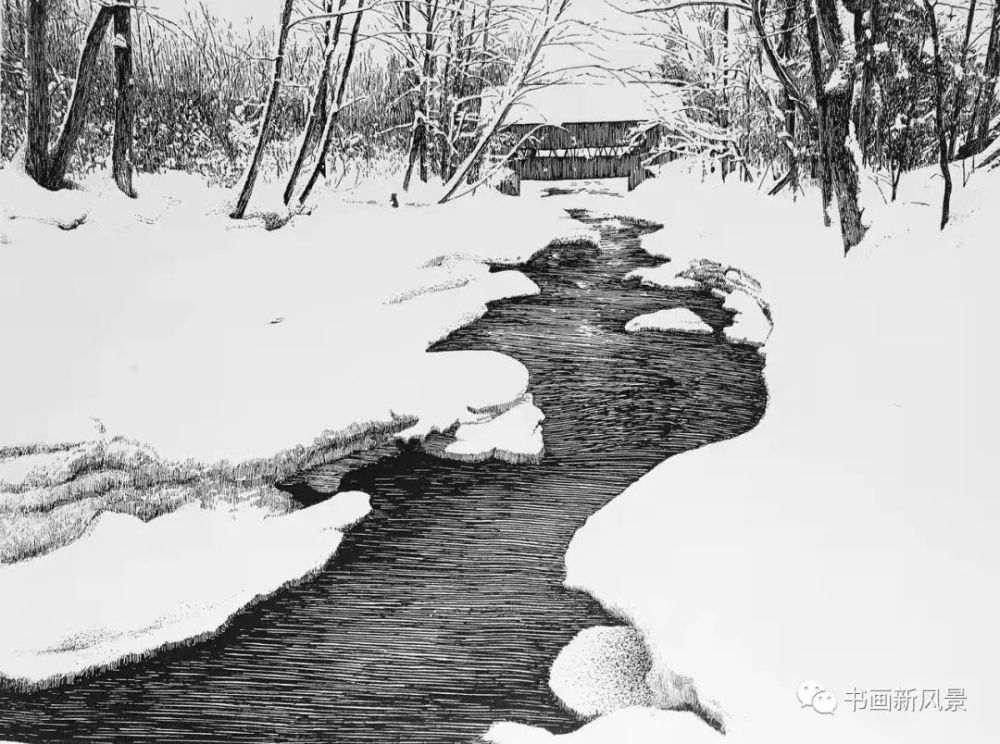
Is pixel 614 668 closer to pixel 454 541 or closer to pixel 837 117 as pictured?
pixel 454 541

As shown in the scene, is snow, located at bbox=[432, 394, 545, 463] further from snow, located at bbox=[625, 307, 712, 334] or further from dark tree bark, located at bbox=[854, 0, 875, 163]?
dark tree bark, located at bbox=[854, 0, 875, 163]

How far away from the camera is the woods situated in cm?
256

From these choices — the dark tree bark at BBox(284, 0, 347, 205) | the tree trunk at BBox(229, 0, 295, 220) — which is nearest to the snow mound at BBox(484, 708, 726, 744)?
the tree trunk at BBox(229, 0, 295, 220)

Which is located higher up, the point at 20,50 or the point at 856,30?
the point at 856,30

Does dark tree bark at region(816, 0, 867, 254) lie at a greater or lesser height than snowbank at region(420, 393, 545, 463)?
greater

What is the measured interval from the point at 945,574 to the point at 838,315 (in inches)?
66.7

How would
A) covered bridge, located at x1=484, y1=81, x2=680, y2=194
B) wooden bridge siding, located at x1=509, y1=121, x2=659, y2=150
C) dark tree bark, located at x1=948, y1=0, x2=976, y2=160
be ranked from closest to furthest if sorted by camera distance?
dark tree bark, located at x1=948, y1=0, x2=976, y2=160, covered bridge, located at x1=484, y1=81, x2=680, y2=194, wooden bridge siding, located at x1=509, y1=121, x2=659, y2=150

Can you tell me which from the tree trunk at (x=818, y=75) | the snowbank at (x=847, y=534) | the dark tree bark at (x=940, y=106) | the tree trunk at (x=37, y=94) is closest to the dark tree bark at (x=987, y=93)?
the dark tree bark at (x=940, y=106)

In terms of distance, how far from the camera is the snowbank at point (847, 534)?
1.40 metres

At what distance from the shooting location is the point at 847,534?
1.76 m

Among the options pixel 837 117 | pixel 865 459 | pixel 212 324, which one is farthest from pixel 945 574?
pixel 837 117

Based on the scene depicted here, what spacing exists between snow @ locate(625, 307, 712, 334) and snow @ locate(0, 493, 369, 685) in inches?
80.5

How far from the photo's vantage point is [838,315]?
121 inches

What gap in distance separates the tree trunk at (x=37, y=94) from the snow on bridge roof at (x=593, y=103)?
3.15 m
